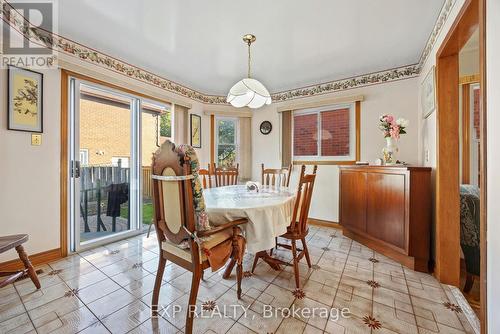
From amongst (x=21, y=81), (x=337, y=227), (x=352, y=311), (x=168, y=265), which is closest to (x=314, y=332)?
(x=352, y=311)

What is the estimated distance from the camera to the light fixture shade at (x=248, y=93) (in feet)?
7.08

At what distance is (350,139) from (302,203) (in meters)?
2.13

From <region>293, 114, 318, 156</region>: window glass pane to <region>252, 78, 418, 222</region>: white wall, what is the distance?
0.99 feet

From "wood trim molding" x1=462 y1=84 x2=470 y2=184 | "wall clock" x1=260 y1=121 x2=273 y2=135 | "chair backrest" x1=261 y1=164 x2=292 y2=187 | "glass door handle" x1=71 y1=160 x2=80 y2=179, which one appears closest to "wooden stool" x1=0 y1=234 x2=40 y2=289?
"glass door handle" x1=71 y1=160 x2=80 y2=179

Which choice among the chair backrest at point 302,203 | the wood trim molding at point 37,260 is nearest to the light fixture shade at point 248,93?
the chair backrest at point 302,203

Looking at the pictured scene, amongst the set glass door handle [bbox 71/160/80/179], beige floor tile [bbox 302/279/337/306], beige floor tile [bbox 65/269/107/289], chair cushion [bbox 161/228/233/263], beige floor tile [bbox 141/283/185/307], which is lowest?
beige floor tile [bbox 141/283/185/307]

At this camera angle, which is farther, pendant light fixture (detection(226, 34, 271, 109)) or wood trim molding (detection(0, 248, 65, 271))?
pendant light fixture (detection(226, 34, 271, 109))

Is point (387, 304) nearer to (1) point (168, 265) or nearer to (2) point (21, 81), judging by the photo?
(1) point (168, 265)

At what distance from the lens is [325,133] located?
12.2ft

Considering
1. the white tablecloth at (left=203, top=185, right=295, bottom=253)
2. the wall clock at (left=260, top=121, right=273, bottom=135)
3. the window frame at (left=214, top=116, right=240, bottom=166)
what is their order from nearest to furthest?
Result: the white tablecloth at (left=203, top=185, right=295, bottom=253) → the wall clock at (left=260, top=121, right=273, bottom=135) → the window frame at (left=214, top=116, right=240, bottom=166)

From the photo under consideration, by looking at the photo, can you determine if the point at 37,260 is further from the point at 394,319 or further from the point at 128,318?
the point at 394,319

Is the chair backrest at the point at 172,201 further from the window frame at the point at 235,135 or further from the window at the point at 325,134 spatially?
the window at the point at 325,134

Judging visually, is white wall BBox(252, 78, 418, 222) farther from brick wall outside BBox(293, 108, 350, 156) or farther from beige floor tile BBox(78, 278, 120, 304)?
beige floor tile BBox(78, 278, 120, 304)

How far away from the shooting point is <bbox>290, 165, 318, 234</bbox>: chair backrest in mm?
1838
